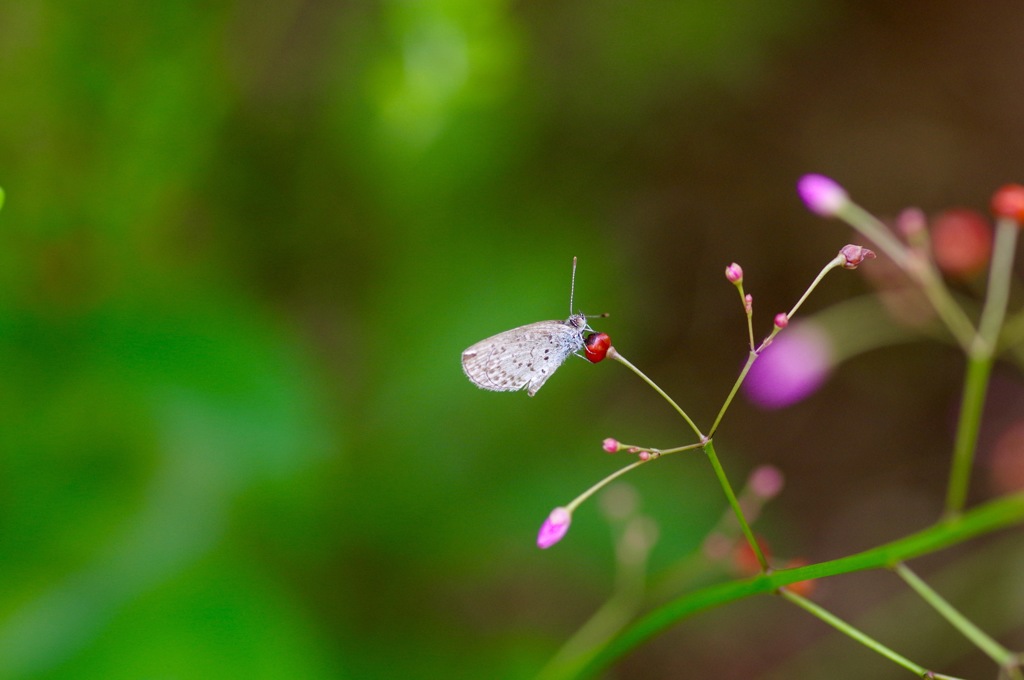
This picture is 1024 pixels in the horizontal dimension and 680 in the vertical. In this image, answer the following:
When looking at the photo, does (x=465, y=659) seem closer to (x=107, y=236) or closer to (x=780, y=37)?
(x=107, y=236)

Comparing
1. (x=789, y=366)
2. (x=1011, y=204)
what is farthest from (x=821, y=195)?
(x=789, y=366)

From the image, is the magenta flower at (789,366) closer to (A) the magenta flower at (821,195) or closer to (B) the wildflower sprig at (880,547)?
(B) the wildflower sprig at (880,547)

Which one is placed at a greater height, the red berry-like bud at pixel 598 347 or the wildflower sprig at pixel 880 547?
the red berry-like bud at pixel 598 347

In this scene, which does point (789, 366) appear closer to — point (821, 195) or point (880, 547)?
point (821, 195)

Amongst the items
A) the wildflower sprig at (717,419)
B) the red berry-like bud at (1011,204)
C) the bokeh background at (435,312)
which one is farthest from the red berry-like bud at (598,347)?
the bokeh background at (435,312)

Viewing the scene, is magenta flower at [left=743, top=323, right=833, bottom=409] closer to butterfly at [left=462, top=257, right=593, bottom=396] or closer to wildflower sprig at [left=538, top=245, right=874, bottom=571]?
butterfly at [left=462, top=257, right=593, bottom=396]

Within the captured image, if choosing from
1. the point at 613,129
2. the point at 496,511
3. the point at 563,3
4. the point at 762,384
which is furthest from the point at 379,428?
the point at 563,3
